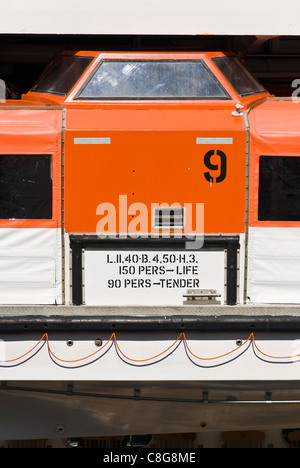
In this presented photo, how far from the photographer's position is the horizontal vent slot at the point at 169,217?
4.21m

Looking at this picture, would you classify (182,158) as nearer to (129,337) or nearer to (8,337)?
(129,337)

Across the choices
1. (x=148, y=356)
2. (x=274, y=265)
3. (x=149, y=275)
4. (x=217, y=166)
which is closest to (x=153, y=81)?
(x=217, y=166)

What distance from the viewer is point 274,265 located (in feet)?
14.0

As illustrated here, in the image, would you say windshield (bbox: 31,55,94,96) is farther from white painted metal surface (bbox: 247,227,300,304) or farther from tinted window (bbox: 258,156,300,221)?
white painted metal surface (bbox: 247,227,300,304)

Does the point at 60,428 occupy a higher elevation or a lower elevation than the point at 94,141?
lower

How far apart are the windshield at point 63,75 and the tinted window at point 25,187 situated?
1.83 ft

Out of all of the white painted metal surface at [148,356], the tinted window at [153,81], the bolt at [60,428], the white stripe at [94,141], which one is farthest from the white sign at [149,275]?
the tinted window at [153,81]

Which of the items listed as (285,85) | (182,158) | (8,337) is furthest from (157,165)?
(285,85)

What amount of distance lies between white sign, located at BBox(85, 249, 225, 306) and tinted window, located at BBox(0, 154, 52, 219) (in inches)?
16.5

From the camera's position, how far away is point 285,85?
6.19 meters

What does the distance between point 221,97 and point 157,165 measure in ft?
2.15

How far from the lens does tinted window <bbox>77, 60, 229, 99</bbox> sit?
4406mm

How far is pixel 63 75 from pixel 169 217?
1.24 meters
